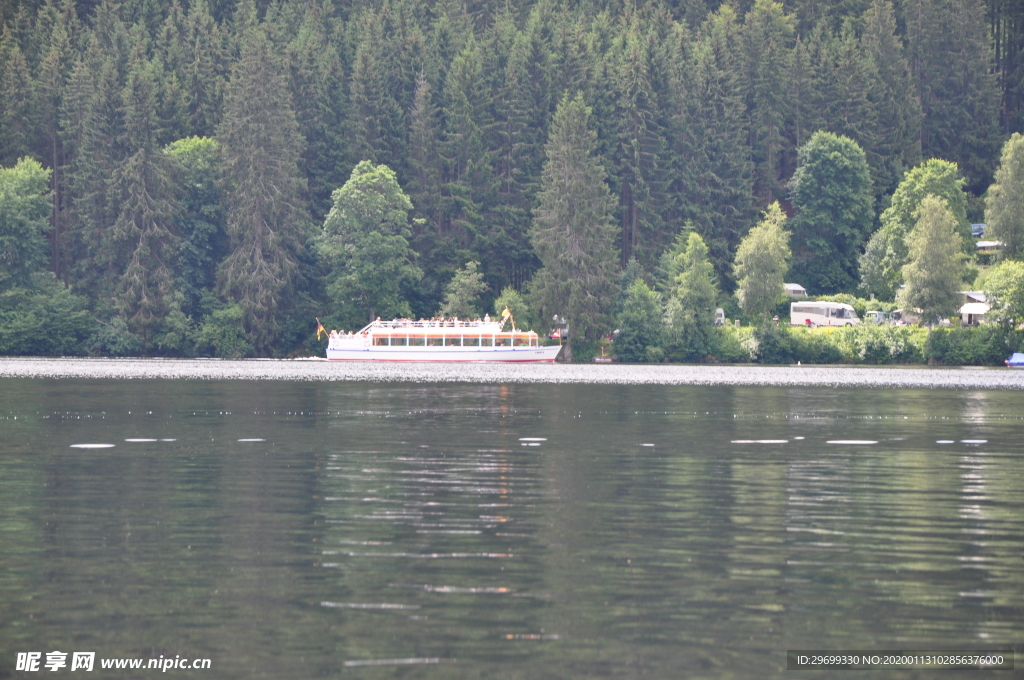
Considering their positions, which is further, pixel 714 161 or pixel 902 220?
pixel 714 161

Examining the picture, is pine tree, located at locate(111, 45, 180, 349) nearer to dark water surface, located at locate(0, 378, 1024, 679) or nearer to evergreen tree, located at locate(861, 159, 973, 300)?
evergreen tree, located at locate(861, 159, 973, 300)

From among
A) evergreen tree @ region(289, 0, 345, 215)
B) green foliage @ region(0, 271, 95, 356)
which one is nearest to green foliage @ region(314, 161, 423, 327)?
evergreen tree @ region(289, 0, 345, 215)

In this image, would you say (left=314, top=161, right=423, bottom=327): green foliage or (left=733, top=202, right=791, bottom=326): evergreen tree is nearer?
(left=733, top=202, right=791, bottom=326): evergreen tree

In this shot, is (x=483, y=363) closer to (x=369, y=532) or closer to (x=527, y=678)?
(x=369, y=532)

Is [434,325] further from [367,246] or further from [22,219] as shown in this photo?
[22,219]

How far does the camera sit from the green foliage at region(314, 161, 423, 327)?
122812mm

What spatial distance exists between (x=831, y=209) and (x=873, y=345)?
33.8 meters

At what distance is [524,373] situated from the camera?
9825cm

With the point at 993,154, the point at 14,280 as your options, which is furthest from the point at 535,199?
the point at 993,154

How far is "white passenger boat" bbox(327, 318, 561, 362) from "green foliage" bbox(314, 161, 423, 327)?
12.8ft

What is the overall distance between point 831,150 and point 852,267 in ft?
39.7

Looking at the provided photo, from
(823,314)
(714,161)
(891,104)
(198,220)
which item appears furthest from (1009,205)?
(198,220)

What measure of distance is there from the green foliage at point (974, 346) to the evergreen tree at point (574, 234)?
2834 centimetres

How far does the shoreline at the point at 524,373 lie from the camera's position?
283ft
